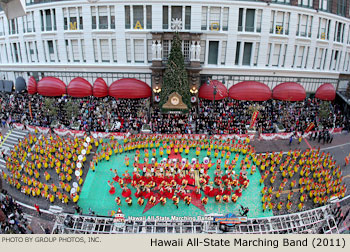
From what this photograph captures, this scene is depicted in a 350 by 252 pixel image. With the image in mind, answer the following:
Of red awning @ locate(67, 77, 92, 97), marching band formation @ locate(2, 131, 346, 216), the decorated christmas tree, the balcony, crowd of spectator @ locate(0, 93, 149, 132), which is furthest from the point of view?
the balcony

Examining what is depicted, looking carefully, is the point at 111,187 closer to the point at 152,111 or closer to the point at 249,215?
the point at 249,215

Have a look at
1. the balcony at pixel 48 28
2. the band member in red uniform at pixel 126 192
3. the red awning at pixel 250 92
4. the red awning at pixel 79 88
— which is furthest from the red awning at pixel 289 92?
the balcony at pixel 48 28

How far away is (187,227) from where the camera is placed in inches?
592

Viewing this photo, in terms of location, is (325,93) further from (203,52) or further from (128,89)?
(128,89)

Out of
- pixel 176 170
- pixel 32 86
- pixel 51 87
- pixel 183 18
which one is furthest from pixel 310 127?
pixel 32 86

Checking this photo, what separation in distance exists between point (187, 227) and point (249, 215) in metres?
5.07

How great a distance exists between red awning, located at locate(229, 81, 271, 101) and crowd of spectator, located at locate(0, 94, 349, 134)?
972 mm

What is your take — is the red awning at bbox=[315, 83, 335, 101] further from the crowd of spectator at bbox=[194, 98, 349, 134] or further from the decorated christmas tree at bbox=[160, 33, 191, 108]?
the decorated christmas tree at bbox=[160, 33, 191, 108]

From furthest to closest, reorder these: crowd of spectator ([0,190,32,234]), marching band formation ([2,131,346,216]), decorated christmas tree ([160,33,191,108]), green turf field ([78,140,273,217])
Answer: decorated christmas tree ([160,33,191,108]) < marching band formation ([2,131,346,216]) < green turf field ([78,140,273,217]) < crowd of spectator ([0,190,32,234])

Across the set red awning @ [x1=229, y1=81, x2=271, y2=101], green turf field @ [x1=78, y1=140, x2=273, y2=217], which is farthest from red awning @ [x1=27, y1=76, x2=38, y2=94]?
red awning @ [x1=229, y1=81, x2=271, y2=101]

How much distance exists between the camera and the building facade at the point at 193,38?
29.1m

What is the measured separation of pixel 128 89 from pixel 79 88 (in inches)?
254

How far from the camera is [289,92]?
99.2 feet

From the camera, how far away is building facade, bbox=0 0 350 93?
2914 centimetres
